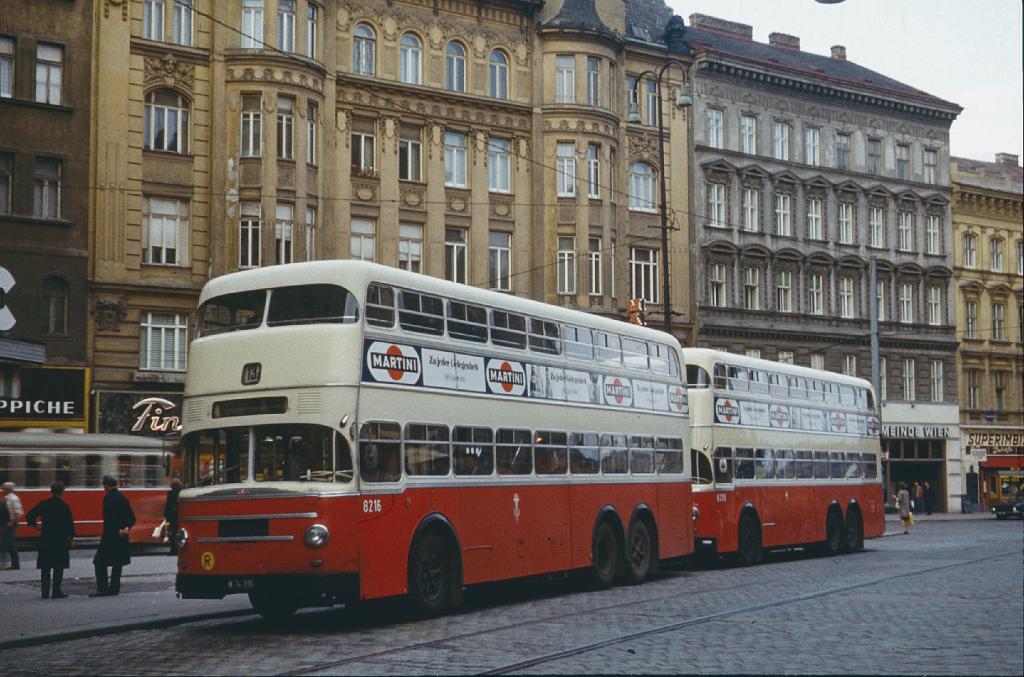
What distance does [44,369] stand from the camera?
3719 centimetres

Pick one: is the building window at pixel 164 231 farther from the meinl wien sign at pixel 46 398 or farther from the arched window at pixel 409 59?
the arched window at pixel 409 59

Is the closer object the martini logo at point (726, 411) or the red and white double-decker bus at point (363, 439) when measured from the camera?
the red and white double-decker bus at point (363, 439)

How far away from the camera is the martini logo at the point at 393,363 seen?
52.6 feet

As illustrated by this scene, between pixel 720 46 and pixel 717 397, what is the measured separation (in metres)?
32.7

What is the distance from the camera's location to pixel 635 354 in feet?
76.1

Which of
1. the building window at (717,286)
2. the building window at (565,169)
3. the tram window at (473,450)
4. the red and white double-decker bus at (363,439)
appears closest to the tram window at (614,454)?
the red and white double-decker bus at (363,439)

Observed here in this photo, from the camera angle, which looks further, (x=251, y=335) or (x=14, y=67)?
(x=14, y=67)

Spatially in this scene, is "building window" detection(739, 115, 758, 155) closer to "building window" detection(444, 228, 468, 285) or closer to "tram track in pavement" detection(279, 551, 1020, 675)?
"building window" detection(444, 228, 468, 285)

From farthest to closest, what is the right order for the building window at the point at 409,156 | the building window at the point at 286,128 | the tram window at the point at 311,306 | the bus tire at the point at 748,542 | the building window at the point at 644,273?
1. the building window at the point at 644,273
2. the building window at the point at 409,156
3. the building window at the point at 286,128
4. the bus tire at the point at 748,542
5. the tram window at the point at 311,306

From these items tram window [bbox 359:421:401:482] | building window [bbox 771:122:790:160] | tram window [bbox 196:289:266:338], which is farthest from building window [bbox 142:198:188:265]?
building window [bbox 771:122:790:160]

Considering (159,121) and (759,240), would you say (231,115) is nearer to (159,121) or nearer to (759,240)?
(159,121)

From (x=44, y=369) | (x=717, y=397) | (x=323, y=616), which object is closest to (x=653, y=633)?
(x=323, y=616)

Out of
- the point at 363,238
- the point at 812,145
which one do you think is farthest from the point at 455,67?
the point at 812,145

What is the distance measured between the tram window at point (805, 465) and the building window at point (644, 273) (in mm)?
18888
